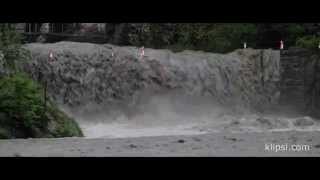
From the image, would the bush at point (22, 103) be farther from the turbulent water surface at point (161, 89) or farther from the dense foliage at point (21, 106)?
the turbulent water surface at point (161, 89)

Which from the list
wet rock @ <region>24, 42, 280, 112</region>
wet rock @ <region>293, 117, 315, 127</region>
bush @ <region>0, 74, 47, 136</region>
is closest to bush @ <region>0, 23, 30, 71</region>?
wet rock @ <region>24, 42, 280, 112</region>

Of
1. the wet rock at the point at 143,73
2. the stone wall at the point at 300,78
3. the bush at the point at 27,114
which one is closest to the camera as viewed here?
the bush at the point at 27,114

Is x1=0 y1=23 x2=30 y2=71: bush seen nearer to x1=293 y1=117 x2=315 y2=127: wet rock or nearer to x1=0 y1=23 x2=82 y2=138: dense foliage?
x1=0 y1=23 x2=82 y2=138: dense foliage

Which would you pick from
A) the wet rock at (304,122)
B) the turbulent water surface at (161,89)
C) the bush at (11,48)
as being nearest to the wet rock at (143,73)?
the turbulent water surface at (161,89)

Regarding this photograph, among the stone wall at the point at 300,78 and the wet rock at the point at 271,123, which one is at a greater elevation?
the stone wall at the point at 300,78

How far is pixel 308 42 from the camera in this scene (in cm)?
500

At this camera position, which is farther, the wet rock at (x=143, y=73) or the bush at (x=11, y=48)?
the wet rock at (x=143, y=73)

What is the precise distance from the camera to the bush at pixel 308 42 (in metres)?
4.93

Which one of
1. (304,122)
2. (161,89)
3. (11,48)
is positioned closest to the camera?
(304,122)

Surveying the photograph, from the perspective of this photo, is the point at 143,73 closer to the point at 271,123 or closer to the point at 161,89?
the point at 161,89

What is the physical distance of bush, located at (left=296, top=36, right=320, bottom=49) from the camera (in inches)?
194

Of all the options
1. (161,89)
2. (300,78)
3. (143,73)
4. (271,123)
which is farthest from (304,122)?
(143,73)

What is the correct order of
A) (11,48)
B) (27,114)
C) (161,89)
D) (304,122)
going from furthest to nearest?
(161,89) → (11,48) → (27,114) → (304,122)
